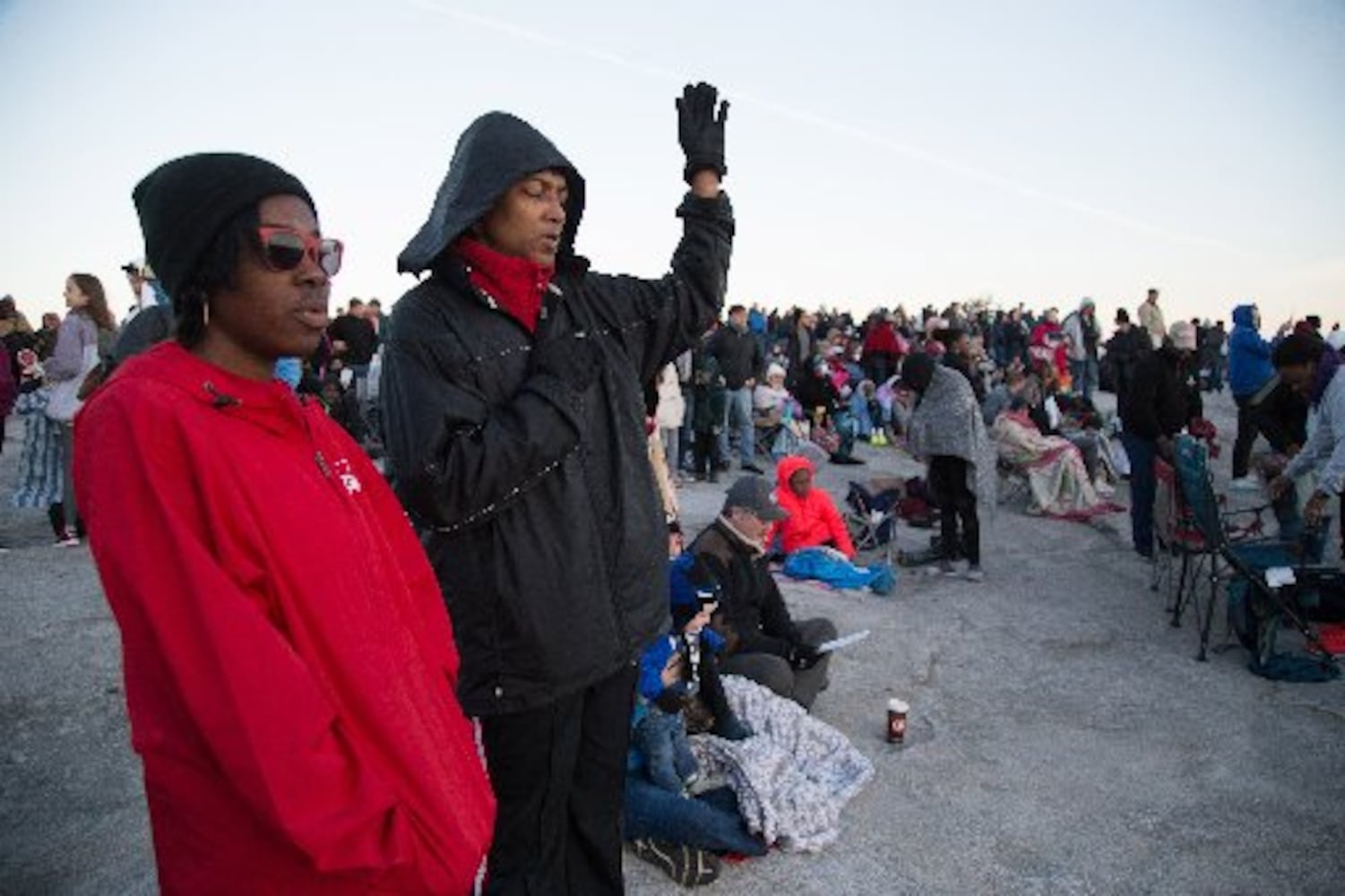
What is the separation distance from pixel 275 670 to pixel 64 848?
3091 millimetres

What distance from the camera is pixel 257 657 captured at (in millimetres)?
1134

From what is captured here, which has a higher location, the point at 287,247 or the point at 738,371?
the point at 287,247

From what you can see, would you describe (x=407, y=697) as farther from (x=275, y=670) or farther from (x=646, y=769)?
(x=646, y=769)

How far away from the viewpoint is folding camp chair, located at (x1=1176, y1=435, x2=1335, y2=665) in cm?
532

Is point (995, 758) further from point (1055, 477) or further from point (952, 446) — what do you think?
point (1055, 477)

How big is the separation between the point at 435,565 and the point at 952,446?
6.01m

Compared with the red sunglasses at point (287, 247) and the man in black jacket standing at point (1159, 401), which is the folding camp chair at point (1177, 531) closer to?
the man in black jacket standing at point (1159, 401)

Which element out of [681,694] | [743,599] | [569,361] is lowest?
[681,694]

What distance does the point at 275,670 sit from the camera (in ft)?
3.75

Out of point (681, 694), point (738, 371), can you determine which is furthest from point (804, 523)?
point (738, 371)

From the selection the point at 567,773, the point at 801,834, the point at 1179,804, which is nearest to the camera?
the point at 567,773

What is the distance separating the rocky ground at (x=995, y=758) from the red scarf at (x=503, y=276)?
229 centimetres

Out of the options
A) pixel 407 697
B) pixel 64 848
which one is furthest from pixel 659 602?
pixel 64 848

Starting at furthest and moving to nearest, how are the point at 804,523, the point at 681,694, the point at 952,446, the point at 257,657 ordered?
the point at 804,523, the point at 952,446, the point at 681,694, the point at 257,657
